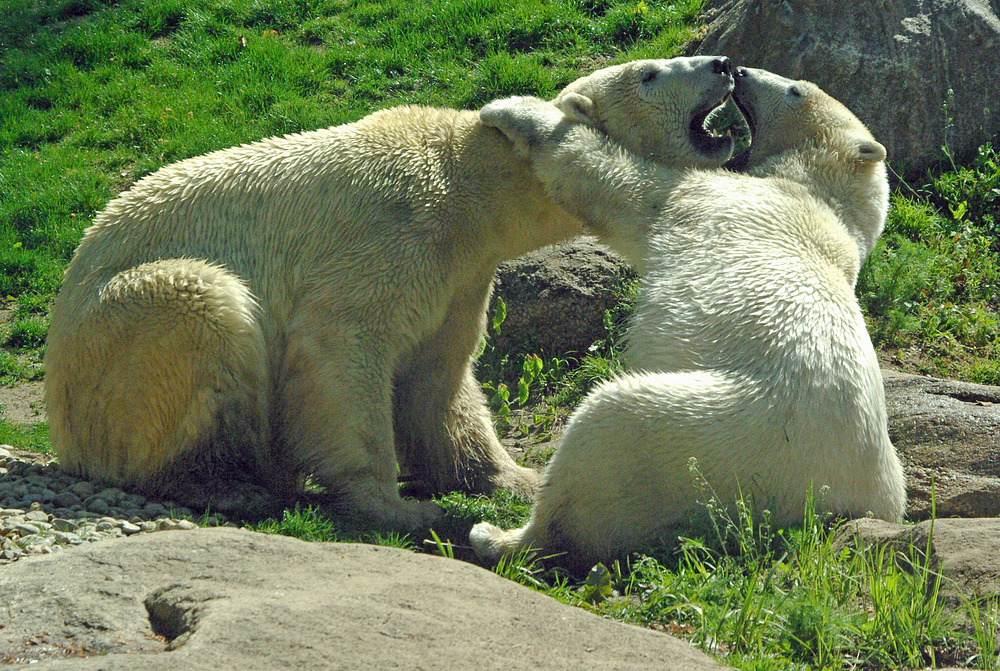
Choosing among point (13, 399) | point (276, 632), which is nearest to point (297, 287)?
point (276, 632)

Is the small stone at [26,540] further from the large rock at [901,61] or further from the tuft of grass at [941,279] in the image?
the large rock at [901,61]

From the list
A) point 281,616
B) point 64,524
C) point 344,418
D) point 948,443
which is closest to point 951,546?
point 948,443

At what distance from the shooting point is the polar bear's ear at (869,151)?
189 inches

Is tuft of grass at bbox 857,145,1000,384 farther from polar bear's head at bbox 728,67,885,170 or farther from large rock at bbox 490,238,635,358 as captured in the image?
polar bear's head at bbox 728,67,885,170

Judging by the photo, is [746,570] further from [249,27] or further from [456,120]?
[249,27]

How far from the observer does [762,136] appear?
5.18 metres

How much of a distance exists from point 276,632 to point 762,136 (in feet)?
12.3

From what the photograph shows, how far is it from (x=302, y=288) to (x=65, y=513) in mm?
1445

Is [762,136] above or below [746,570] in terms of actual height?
above

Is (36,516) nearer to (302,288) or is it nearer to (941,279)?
(302,288)

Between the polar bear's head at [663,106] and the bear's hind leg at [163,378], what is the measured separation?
6.51 feet

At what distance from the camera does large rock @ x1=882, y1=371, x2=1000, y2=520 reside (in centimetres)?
479

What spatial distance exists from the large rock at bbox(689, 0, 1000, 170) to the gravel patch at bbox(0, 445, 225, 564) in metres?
5.82

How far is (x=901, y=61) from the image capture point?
7.70 metres
